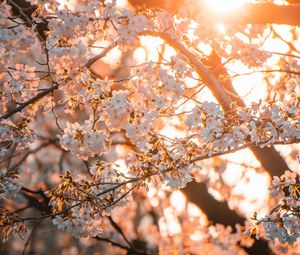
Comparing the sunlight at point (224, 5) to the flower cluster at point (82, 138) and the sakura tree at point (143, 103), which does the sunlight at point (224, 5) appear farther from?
the flower cluster at point (82, 138)

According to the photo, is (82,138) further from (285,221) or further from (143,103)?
(285,221)

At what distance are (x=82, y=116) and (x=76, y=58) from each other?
35.0ft

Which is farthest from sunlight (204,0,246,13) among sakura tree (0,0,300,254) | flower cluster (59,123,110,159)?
flower cluster (59,123,110,159)

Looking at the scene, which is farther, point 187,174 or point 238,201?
point 238,201

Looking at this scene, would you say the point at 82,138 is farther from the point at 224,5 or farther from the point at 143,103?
the point at 224,5

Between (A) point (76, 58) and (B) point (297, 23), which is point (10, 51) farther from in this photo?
(B) point (297, 23)

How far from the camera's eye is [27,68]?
550 cm

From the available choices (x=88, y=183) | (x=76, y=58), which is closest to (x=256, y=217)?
(x=88, y=183)

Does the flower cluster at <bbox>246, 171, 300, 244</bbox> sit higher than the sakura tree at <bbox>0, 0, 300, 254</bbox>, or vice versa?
the sakura tree at <bbox>0, 0, 300, 254</bbox>

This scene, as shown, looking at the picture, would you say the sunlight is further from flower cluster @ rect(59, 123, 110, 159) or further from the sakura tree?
flower cluster @ rect(59, 123, 110, 159)

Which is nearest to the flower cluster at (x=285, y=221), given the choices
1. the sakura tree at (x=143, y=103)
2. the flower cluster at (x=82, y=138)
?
the sakura tree at (x=143, y=103)

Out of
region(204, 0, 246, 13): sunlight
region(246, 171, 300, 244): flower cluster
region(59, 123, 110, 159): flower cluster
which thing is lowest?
region(246, 171, 300, 244): flower cluster

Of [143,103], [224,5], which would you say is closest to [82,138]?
[143,103]

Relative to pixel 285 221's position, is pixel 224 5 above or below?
above
